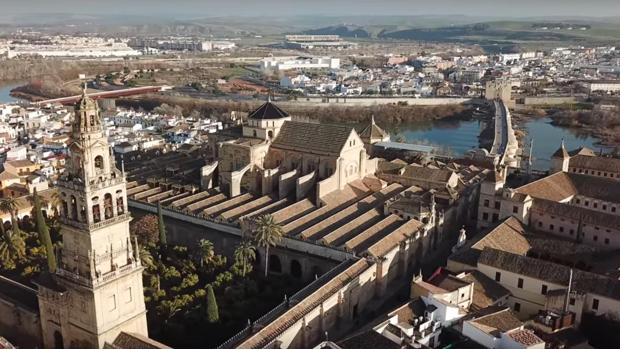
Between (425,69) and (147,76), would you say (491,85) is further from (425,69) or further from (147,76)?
(147,76)

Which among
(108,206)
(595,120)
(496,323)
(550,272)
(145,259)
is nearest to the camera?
(108,206)

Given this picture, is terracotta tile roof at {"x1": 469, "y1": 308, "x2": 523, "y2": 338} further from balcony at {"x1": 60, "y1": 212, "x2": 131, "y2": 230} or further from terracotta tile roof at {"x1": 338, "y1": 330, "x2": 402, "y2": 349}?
balcony at {"x1": 60, "y1": 212, "x2": 131, "y2": 230}

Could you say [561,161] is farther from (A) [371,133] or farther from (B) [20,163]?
(B) [20,163]

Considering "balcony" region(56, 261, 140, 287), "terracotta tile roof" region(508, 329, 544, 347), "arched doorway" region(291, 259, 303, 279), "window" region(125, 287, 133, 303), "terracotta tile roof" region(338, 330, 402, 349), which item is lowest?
"arched doorway" region(291, 259, 303, 279)

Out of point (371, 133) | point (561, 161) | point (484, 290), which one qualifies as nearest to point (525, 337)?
point (484, 290)

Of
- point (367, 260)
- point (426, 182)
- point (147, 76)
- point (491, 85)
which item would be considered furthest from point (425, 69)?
point (367, 260)

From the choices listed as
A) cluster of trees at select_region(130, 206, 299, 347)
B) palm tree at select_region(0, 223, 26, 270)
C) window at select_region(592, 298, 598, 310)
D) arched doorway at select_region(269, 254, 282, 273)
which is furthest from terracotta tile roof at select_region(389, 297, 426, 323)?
palm tree at select_region(0, 223, 26, 270)
